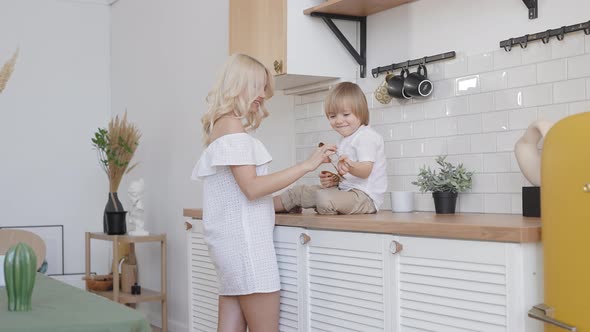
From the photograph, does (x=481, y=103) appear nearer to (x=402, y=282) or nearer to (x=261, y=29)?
(x=402, y=282)

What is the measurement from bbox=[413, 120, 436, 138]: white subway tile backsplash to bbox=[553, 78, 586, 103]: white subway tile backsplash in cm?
61

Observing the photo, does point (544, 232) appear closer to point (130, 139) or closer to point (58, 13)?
point (130, 139)

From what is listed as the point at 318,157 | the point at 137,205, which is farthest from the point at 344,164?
the point at 137,205

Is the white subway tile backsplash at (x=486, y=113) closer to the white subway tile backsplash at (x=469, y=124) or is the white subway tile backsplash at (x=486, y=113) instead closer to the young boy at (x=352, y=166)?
the white subway tile backsplash at (x=469, y=124)

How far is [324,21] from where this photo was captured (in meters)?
3.55

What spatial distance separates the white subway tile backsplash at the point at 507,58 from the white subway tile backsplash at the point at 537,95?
0.11 meters

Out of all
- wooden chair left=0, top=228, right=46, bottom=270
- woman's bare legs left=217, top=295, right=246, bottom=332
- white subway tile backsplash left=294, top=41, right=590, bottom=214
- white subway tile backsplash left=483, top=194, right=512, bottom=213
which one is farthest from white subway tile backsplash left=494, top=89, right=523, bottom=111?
wooden chair left=0, top=228, right=46, bottom=270

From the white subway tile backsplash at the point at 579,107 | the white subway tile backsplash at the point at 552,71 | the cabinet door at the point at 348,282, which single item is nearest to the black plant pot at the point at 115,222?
the cabinet door at the point at 348,282

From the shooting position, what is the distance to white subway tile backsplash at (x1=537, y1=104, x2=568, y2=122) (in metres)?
2.65

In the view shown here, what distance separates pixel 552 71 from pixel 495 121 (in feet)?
1.00

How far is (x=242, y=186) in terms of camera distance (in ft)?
8.78

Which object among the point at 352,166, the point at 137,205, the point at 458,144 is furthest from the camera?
the point at 137,205

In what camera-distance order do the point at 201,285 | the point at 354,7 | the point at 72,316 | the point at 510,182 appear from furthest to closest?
the point at 201,285, the point at 354,7, the point at 510,182, the point at 72,316

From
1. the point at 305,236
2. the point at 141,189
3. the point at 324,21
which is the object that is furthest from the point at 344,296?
the point at 141,189
